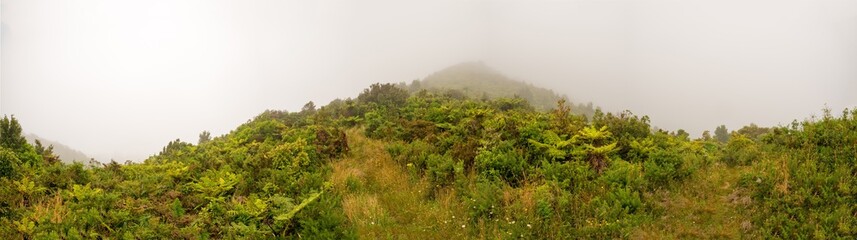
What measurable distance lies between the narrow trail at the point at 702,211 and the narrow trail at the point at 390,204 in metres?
3.07

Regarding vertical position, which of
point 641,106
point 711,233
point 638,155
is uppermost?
point 641,106

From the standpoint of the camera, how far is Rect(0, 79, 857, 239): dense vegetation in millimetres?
7156

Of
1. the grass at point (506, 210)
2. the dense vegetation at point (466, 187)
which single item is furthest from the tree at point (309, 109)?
the grass at point (506, 210)

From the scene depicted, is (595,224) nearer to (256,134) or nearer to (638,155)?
(638,155)

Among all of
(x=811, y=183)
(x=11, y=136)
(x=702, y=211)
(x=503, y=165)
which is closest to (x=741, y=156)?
(x=811, y=183)

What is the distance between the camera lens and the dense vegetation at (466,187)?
7.16 metres

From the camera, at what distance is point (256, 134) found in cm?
1535

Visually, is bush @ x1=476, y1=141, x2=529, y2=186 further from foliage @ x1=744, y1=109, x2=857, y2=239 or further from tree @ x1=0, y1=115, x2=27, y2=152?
tree @ x1=0, y1=115, x2=27, y2=152

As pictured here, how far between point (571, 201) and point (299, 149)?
6748 millimetres

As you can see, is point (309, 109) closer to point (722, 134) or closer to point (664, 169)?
point (664, 169)

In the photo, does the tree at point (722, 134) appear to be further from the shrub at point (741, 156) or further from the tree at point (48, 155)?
the tree at point (48, 155)

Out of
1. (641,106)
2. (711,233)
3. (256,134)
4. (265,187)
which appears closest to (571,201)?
(711,233)

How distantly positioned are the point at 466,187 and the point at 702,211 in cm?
404

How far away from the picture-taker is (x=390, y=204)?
8.94 metres
